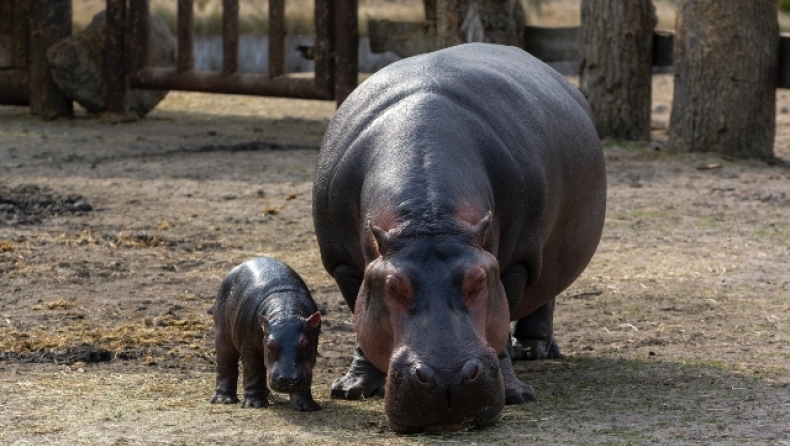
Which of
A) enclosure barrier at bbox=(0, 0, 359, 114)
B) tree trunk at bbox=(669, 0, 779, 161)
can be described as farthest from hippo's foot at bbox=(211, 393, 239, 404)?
enclosure barrier at bbox=(0, 0, 359, 114)

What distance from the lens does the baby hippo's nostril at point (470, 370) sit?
3.49 meters

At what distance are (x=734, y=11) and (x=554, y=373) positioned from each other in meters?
5.52

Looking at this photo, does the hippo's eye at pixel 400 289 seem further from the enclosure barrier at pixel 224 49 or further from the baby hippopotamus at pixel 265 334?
the enclosure barrier at pixel 224 49

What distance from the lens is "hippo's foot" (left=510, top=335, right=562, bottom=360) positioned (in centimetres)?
532

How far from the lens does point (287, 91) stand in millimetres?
11875

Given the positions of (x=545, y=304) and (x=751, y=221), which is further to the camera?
(x=751, y=221)

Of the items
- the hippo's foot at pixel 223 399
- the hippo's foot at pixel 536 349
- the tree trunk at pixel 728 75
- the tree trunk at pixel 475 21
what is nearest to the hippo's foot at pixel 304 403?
the hippo's foot at pixel 223 399

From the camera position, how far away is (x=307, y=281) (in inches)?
262

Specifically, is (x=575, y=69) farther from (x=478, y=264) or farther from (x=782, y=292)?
(x=478, y=264)

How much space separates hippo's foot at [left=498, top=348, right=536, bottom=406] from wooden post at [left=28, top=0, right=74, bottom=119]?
9.67 metres

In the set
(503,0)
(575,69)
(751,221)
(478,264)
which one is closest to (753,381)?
(478,264)

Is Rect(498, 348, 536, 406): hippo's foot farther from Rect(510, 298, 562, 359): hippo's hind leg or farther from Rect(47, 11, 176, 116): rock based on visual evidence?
Rect(47, 11, 176, 116): rock

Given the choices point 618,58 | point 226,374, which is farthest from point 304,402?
point 618,58

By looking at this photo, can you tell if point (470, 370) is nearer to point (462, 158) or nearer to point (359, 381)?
point (462, 158)
